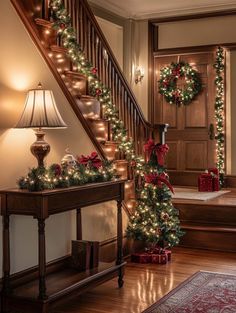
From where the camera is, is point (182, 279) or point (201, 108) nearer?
point (182, 279)

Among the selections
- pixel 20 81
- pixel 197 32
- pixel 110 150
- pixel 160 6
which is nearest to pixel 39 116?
pixel 20 81

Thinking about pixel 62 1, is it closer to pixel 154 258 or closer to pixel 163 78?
pixel 154 258

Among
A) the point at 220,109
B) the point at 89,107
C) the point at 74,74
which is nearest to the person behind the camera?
the point at 74,74

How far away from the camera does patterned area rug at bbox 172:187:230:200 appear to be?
7283 mm

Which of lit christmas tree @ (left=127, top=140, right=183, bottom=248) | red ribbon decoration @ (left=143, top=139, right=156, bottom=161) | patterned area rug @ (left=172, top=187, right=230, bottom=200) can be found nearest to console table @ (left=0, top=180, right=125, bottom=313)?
lit christmas tree @ (left=127, top=140, right=183, bottom=248)

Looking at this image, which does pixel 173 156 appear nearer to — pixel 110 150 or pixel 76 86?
pixel 110 150

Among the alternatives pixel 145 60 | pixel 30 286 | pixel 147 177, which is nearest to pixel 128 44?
pixel 145 60

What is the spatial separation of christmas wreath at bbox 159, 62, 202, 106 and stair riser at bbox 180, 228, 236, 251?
304 centimetres

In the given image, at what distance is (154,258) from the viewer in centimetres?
582

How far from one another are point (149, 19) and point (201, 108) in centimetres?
172

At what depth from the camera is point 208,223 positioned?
22.0 ft

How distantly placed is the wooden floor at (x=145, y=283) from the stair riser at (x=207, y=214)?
0.50m

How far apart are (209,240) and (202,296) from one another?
1.92m

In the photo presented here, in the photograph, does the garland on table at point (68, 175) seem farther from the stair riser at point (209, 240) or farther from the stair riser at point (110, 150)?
the stair riser at point (209, 240)
